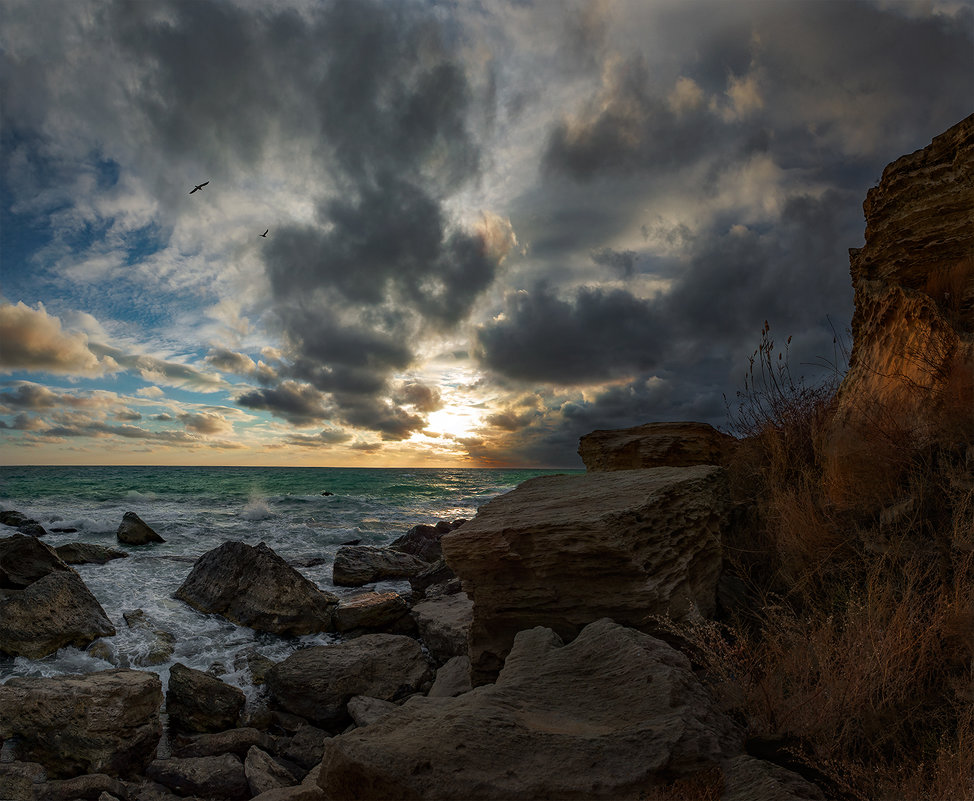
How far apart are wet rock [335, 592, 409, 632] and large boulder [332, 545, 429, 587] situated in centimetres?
322

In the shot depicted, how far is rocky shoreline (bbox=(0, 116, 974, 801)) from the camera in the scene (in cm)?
250

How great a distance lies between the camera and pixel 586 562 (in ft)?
14.7

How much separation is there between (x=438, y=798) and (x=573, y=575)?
7.91ft

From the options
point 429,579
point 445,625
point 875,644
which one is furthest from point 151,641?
point 875,644

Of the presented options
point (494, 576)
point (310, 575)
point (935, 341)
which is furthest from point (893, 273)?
point (310, 575)

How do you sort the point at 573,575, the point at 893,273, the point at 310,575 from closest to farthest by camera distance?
the point at 573,575, the point at 893,273, the point at 310,575

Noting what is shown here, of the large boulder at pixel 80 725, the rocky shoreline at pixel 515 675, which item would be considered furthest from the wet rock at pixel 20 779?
the large boulder at pixel 80 725

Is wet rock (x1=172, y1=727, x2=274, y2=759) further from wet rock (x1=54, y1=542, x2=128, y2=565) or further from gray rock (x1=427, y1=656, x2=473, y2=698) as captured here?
wet rock (x1=54, y1=542, x2=128, y2=565)

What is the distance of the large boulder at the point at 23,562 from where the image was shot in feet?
31.8

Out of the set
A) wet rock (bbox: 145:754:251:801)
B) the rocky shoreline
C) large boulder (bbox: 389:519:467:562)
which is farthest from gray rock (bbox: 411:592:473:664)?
large boulder (bbox: 389:519:467:562)

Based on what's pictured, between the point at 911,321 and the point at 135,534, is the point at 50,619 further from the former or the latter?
the point at 911,321

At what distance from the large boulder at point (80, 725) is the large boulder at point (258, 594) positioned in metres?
3.35

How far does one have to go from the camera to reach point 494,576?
482 cm

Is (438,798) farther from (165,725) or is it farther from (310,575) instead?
(310,575)
